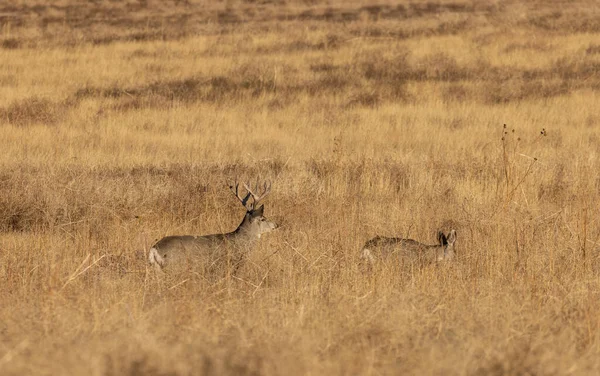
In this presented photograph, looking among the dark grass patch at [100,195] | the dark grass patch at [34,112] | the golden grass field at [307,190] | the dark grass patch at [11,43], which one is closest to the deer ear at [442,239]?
Answer: the golden grass field at [307,190]

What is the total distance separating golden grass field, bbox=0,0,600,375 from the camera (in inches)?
212

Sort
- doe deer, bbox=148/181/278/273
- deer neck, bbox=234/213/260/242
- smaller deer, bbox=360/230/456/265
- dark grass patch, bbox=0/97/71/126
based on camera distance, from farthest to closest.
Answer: dark grass patch, bbox=0/97/71/126
deer neck, bbox=234/213/260/242
smaller deer, bbox=360/230/456/265
doe deer, bbox=148/181/278/273

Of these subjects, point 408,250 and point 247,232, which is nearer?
point 408,250

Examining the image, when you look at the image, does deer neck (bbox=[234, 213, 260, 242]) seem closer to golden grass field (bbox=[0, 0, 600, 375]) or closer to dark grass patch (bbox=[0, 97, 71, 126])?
golden grass field (bbox=[0, 0, 600, 375])

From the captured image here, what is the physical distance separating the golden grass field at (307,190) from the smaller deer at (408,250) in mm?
157

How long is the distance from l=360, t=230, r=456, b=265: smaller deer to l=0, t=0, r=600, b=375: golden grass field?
16cm

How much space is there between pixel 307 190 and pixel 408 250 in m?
3.20

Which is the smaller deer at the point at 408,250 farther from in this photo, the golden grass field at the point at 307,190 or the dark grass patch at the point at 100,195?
the dark grass patch at the point at 100,195

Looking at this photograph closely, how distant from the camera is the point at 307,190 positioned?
1197 cm

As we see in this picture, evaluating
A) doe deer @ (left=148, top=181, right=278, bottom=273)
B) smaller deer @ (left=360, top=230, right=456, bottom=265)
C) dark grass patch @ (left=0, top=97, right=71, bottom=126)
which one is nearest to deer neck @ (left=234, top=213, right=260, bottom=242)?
doe deer @ (left=148, top=181, right=278, bottom=273)

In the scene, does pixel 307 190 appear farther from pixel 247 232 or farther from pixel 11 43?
pixel 11 43

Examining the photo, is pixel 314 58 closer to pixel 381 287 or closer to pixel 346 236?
pixel 346 236

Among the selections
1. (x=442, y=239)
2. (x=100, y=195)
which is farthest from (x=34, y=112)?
(x=442, y=239)

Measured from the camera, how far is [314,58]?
24.9 m
